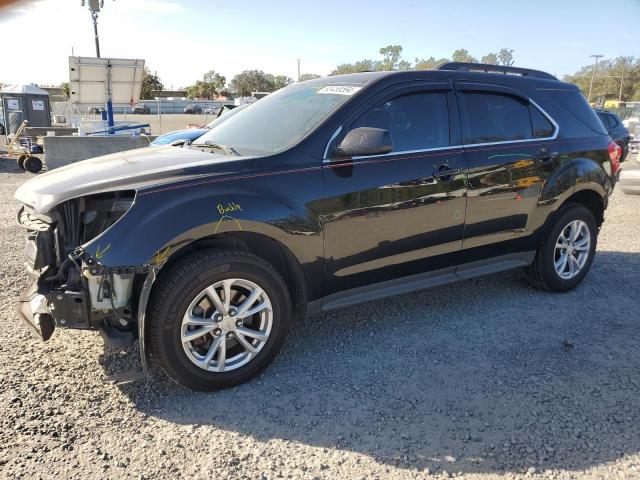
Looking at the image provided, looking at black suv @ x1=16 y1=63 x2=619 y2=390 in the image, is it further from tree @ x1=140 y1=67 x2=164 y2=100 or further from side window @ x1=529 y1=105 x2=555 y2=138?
tree @ x1=140 y1=67 x2=164 y2=100

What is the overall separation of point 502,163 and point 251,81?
106316mm

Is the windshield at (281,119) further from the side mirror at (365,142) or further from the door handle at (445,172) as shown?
the door handle at (445,172)

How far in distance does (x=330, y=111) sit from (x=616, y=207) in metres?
7.92

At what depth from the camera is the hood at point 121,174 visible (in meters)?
2.96

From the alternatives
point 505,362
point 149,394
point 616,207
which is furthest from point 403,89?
point 616,207

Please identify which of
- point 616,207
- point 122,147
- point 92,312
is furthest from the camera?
point 122,147

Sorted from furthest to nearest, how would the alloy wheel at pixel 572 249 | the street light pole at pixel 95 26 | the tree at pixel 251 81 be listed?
the tree at pixel 251 81
the street light pole at pixel 95 26
the alloy wheel at pixel 572 249

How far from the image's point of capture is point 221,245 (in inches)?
126

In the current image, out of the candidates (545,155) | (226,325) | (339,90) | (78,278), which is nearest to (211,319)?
(226,325)

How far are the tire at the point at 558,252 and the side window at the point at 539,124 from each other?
0.73 m

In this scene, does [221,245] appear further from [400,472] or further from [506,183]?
[506,183]

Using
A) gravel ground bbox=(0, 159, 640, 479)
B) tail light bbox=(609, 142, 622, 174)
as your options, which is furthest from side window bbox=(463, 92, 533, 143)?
gravel ground bbox=(0, 159, 640, 479)

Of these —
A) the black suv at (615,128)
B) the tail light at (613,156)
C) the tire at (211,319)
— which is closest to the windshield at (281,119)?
the tire at (211,319)

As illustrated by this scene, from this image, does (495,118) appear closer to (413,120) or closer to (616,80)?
(413,120)
